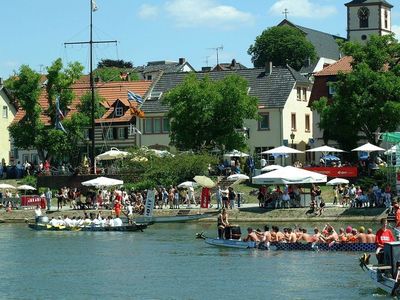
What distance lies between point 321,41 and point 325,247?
118480 millimetres

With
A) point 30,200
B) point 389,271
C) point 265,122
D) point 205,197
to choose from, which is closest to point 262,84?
point 265,122

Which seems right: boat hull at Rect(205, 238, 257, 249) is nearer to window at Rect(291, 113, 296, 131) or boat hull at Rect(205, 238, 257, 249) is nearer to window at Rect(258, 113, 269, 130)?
window at Rect(258, 113, 269, 130)

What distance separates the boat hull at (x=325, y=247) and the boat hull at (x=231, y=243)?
3.99 feet

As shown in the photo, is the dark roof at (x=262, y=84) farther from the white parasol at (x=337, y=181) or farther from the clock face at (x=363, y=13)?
the clock face at (x=363, y=13)

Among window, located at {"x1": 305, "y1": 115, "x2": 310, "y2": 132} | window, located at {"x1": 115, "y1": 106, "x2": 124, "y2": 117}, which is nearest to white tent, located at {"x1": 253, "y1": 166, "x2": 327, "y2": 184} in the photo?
window, located at {"x1": 305, "y1": 115, "x2": 310, "y2": 132}

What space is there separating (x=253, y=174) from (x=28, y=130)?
1054 inches

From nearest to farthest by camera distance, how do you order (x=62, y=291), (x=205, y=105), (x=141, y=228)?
(x=62, y=291) → (x=141, y=228) → (x=205, y=105)

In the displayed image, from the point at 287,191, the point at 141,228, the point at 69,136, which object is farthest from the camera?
the point at 69,136

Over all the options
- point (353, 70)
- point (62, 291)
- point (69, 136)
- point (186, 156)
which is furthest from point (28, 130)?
point (62, 291)

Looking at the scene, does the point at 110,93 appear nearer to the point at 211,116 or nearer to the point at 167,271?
the point at 211,116

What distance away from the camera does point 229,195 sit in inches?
2972

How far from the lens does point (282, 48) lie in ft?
493

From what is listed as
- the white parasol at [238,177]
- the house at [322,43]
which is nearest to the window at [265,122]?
the white parasol at [238,177]

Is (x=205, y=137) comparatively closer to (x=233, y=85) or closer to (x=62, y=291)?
(x=233, y=85)
